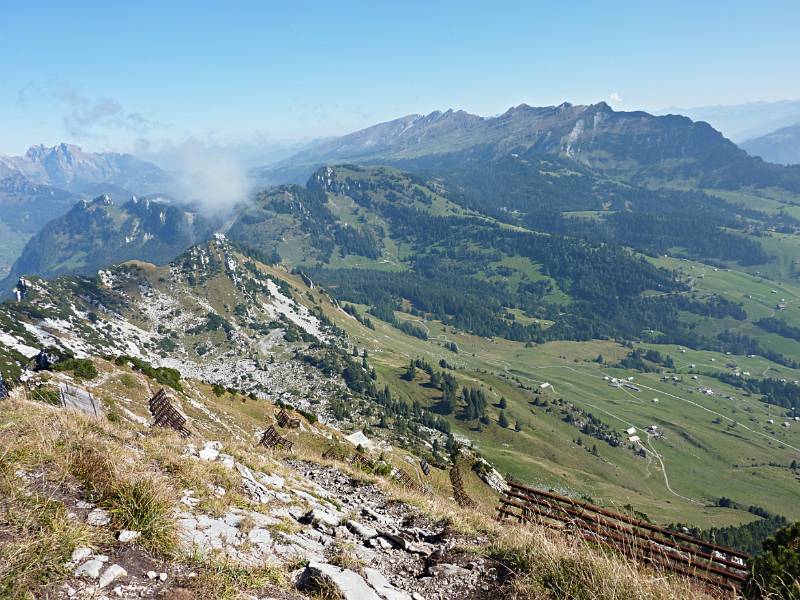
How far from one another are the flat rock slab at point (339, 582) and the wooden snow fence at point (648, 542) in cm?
460

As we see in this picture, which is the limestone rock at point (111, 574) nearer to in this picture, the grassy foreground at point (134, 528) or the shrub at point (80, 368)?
the grassy foreground at point (134, 528)

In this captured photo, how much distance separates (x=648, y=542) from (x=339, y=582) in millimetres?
6733

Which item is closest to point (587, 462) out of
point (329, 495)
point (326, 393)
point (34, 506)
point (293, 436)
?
point (326, 393)

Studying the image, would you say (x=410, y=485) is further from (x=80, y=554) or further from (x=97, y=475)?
(x=80, y=554)

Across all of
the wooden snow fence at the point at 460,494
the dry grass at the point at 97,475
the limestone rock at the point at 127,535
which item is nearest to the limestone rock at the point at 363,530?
the dry grass at the point at 97,475

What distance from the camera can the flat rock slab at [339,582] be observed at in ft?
26.5

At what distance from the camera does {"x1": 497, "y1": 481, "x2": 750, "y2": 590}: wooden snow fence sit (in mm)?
9164

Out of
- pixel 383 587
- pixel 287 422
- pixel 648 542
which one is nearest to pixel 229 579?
pixel 383 587

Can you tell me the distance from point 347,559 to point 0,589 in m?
5.81

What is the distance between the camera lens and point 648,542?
996cm

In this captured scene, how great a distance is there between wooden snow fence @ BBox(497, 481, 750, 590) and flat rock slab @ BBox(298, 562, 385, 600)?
4.60 m

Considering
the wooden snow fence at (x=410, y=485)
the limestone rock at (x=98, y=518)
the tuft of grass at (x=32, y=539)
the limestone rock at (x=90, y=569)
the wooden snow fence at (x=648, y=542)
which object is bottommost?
the wooden snow fence at (x=410, y=485)

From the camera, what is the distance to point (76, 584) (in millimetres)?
6473

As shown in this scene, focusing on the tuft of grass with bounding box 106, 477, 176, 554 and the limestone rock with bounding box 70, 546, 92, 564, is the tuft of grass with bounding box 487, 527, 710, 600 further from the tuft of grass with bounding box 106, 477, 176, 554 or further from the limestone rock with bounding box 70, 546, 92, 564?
the limestone rock with bounding box 70, 546, 92, 564
